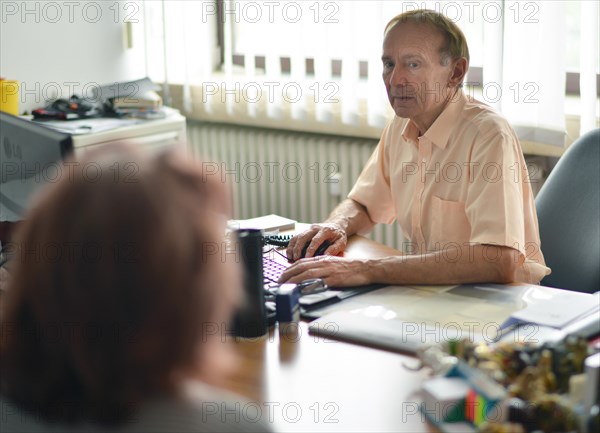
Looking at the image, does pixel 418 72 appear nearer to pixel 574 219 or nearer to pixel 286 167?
pixel 574 219

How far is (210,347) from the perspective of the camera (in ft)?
2.88

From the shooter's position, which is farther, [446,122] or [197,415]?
[446,122]

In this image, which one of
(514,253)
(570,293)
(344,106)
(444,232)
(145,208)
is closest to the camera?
(145,208)

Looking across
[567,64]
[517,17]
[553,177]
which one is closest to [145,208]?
[553,177]

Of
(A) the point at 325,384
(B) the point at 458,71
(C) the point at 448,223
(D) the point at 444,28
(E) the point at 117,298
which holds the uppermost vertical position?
(D) the point at 444,28

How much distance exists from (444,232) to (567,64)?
1.24 meters

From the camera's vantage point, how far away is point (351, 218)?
236 cm

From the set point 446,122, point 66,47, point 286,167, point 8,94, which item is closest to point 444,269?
point 446,122

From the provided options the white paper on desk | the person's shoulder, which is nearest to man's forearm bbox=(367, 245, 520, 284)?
the white paper on desk

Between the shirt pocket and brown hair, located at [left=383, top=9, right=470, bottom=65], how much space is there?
36 centimetres

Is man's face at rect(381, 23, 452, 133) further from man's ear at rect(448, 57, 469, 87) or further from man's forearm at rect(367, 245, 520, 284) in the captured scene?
man's forearm at rect(367, 245, 520, 284)

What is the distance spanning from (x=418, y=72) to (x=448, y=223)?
0.39 meters

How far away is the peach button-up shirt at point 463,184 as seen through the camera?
1994 mm

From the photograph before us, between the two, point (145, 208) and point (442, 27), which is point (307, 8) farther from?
point (145, 208)
